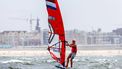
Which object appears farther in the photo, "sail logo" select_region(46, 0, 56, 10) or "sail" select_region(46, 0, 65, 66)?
→ "sail logo" select_region(46, 0, 56, 10)

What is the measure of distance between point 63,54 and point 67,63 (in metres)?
1.04

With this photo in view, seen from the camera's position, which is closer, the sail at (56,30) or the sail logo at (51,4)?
the sail at (56,30)

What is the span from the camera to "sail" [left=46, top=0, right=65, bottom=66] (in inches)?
1144

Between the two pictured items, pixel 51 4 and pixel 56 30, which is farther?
pixel 51 4

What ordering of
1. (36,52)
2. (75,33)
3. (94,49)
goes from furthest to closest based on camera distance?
(75,33) → (94,49) → (36,52)

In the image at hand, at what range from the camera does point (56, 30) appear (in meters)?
29.3

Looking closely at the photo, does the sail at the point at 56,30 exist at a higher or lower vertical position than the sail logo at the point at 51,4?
lower

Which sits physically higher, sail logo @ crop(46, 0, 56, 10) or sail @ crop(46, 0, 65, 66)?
sail logo @ crop(46, 0, 56, 10)

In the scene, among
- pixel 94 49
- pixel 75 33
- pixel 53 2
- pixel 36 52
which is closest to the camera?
pixel 53 2

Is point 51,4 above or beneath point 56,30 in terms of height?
above

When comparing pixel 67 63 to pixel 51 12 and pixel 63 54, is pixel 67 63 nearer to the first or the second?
pixel 63 54

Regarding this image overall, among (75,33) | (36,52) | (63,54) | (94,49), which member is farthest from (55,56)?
(75,33)

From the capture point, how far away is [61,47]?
96.5 ft

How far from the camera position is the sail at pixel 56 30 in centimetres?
2905
